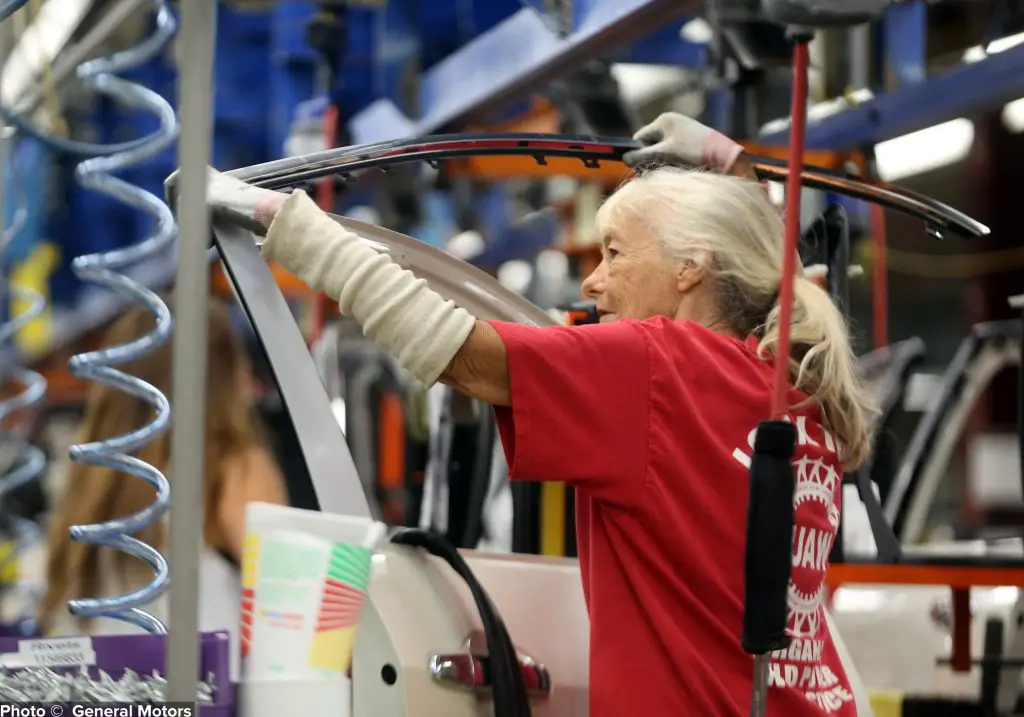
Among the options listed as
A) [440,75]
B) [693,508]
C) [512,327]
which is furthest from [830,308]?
[440,75]

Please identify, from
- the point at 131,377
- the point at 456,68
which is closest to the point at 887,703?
the point at 131,377

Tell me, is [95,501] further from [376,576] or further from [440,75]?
[440,75]

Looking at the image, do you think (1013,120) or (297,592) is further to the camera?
(1013,120)

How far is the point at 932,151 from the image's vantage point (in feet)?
39.4

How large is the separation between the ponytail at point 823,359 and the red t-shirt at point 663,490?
39mm

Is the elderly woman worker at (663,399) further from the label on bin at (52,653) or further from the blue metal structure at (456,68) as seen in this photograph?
the blue metal structure at (456,68)

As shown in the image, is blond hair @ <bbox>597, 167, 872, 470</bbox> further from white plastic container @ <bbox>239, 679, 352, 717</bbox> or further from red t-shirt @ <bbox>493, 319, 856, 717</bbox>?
white plastic container @ <bbox>239, 679, 352, 717</bbox>

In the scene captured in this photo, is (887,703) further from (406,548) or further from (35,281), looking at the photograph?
(35,281)

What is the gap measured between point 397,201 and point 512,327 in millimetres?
4664

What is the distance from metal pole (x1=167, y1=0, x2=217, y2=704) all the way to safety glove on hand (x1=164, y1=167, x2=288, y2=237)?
0.42 meters

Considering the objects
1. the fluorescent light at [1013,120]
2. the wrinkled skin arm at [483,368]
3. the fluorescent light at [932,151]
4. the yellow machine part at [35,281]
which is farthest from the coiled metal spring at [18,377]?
the fluorescent light at [1013,120]

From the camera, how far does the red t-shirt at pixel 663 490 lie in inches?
74.0

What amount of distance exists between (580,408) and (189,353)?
601 millimetres

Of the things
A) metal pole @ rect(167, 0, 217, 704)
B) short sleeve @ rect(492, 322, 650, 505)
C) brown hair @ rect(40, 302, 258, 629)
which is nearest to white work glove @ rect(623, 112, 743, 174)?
short sleeve @ rect(492, 322, 650, 505)
